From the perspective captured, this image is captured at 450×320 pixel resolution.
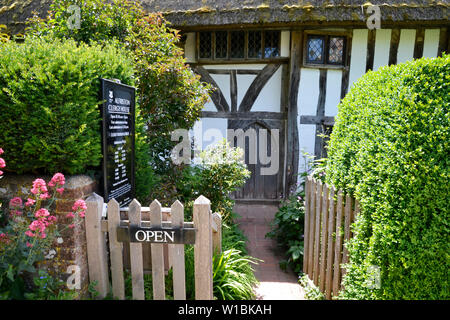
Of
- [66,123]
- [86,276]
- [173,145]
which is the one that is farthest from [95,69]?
[173,145]

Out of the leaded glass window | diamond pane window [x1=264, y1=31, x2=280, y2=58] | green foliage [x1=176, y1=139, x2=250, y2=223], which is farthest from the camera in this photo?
diamond pane window [x1=264, y1=31, x2=280, y2=58]

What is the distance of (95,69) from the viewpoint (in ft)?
8.49

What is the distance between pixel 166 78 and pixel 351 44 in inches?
179

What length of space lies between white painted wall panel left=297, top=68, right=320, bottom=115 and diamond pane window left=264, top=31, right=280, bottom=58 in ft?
2.60

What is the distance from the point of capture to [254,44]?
703 centimetres

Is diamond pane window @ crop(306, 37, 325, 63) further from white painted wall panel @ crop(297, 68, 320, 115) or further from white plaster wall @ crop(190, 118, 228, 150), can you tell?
white plaster wall @ crop(190, 118, 228, 150)

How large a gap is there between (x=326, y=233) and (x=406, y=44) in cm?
542

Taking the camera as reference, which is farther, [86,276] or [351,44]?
[351,44]

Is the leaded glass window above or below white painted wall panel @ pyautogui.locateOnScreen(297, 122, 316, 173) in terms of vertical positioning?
above

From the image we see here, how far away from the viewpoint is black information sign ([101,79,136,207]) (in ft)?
8.64

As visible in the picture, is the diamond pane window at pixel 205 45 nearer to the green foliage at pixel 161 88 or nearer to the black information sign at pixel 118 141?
the green foliage at pixel 161 88

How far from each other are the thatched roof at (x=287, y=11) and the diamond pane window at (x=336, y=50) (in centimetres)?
63

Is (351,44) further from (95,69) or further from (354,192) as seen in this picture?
(95,69)

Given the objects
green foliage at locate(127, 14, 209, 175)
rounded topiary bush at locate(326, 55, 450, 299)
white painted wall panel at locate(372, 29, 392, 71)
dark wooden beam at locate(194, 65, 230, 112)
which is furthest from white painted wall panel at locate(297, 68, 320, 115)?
rounded topiary bush at locate(326, 55, 450, 299)
